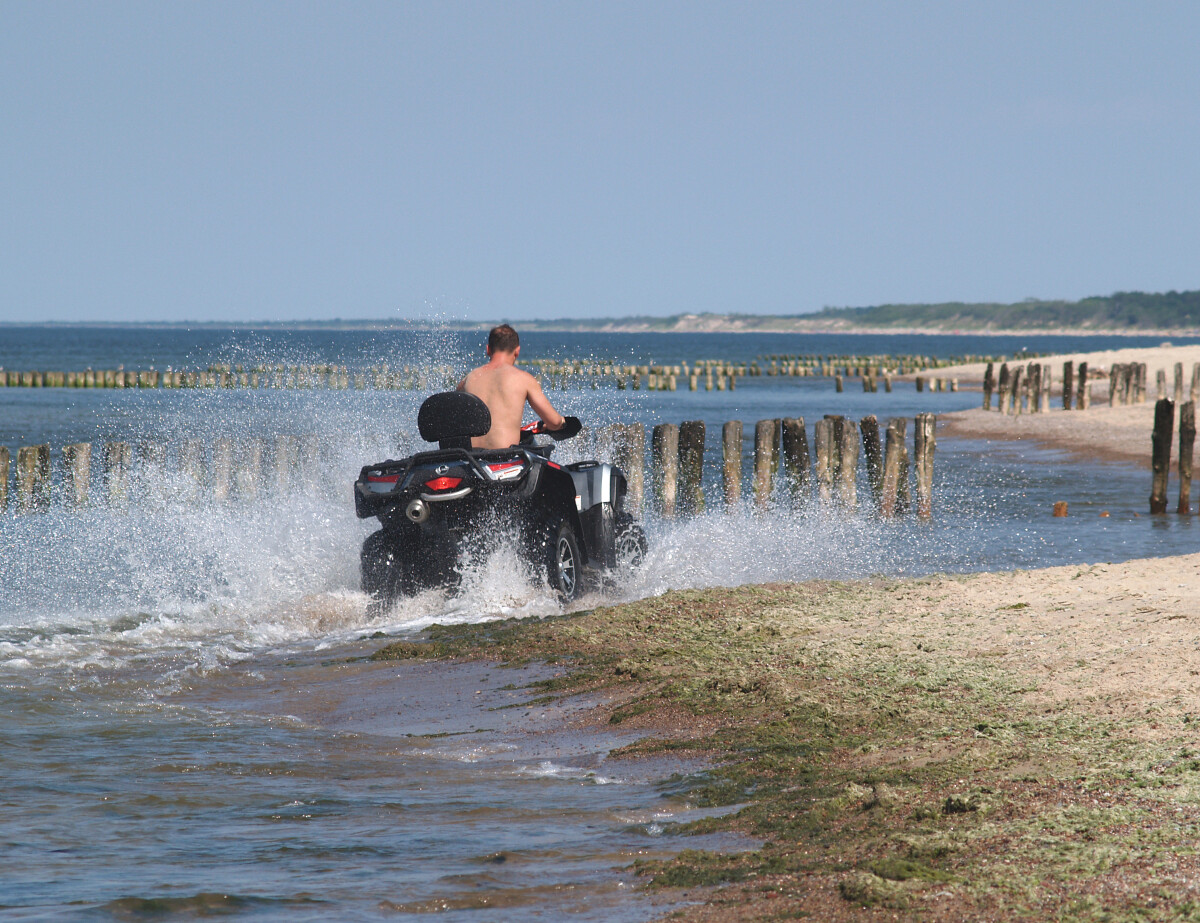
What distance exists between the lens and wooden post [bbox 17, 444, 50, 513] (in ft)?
54.3

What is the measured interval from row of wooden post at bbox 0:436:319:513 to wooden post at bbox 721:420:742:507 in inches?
214

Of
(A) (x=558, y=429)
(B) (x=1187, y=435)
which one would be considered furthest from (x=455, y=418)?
(B) (x=1187, y=435)

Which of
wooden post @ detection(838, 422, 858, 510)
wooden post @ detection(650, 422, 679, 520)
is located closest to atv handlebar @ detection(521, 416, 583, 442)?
wooden post @ detection(650, 422, 679, 520)

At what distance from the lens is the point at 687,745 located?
18.1 feet

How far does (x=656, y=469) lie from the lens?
16.5 metres

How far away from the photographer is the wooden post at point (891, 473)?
16484 mm

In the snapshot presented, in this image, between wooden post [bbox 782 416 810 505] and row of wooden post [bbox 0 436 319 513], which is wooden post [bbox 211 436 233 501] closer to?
row of wooden post [bbox 0 436 319 513]

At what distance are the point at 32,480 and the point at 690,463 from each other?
347 inches

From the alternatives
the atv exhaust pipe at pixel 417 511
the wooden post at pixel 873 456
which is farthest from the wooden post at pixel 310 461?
the atv exhaust pipe at pixel 417 511

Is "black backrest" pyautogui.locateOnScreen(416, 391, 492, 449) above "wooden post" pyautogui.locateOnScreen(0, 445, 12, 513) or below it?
above

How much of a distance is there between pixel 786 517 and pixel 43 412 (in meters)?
32.8

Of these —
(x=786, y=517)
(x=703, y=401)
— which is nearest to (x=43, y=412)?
(x=703, y=401)

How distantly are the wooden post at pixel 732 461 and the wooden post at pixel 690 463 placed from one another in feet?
1.14

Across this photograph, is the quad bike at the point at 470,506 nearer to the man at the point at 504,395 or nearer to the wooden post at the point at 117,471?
the man at the point at 504,395
